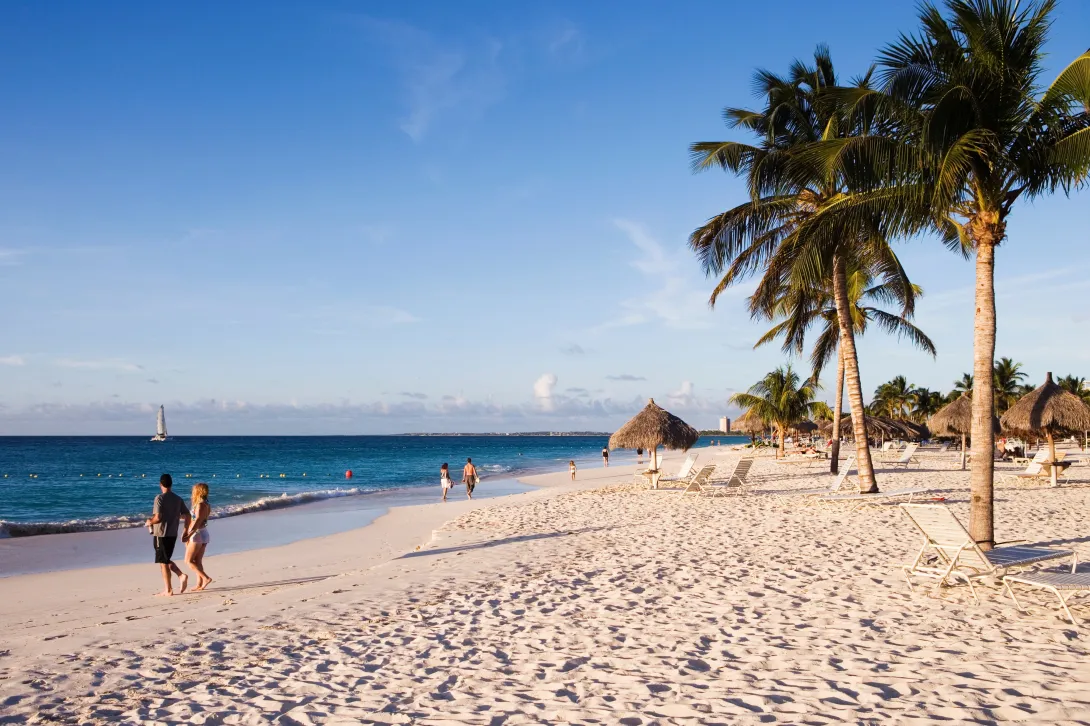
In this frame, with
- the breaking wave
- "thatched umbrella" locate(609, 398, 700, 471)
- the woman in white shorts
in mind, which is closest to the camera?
the woman in white shorts

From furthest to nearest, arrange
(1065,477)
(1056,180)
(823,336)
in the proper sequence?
1. (823,336)
2. (1065,477)
3. (1056,180)

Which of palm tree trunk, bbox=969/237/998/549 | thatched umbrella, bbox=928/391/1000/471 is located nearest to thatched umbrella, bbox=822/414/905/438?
thatched umbrella, bbox=928/391/1000/471

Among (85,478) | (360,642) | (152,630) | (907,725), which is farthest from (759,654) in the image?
(85,478)

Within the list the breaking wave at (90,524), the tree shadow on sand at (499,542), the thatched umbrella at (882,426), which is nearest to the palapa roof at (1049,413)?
the tree shadow on sand at (499,542)

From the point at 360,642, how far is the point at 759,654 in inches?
103

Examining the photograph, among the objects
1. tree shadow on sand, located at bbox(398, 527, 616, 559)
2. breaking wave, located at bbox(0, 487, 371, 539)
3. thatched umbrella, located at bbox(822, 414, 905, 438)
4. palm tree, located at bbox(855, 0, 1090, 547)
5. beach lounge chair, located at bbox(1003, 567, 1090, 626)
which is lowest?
breaking wave, located at bbox(0, 487, 371, 539)

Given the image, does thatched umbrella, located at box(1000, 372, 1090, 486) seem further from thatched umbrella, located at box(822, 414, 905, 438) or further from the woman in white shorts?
the woman in white shorts

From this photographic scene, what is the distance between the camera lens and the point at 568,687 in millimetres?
3938

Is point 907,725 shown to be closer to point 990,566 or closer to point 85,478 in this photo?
point 990,566

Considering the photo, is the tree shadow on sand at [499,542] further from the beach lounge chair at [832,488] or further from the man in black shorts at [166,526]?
the beach lounge chair at [832,488]

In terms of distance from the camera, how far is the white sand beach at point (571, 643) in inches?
144

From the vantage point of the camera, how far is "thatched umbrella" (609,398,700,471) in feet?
59.7

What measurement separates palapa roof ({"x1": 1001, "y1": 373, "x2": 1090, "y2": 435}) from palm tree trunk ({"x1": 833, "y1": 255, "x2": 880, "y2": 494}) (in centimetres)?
690

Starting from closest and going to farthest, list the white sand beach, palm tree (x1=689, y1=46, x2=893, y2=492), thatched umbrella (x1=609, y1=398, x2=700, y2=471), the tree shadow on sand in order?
the white sand beach
the tree shadow on sand
palm tree (x1=689, y1=46, x2=893, y2=492)
thatched umbrella (x1=609, y1=398, x2=700, y2=471)
